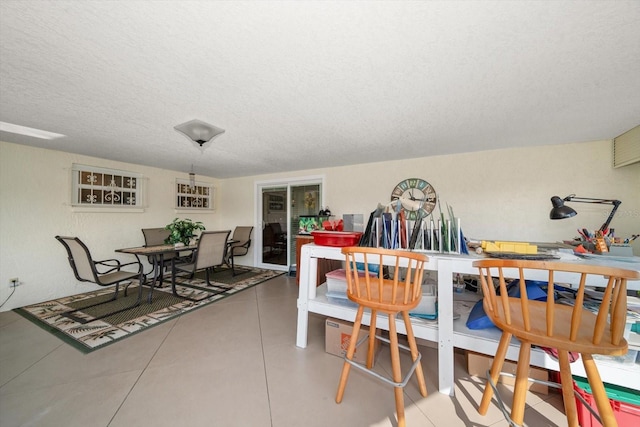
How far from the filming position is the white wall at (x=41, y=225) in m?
2.87

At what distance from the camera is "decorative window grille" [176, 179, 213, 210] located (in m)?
4.86

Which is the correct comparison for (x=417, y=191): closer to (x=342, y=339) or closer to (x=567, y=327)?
(x=342, y=339)

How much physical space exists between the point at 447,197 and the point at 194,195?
5.24 m

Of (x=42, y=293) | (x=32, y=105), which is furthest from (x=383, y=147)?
(x=42, y=293)

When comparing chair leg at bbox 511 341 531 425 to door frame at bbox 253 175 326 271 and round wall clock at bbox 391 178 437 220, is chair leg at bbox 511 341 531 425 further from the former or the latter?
door frame at bbox 253 175 326 271

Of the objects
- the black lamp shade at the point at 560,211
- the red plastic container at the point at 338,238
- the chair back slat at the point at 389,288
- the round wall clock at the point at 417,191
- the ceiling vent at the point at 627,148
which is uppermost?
the ceiling vent at the point at 627,148

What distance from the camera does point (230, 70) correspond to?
1453 millimetres

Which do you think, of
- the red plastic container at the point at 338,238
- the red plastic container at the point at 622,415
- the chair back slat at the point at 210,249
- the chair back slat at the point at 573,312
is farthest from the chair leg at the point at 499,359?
the chair back slat at the point at 210,249

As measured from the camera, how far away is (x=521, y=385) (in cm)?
99

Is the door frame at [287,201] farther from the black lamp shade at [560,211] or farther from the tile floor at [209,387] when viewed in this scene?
the black lamp shade at [560,211]

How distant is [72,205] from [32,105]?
2.11 meters

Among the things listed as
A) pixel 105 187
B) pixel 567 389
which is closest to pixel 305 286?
pixel 567 389

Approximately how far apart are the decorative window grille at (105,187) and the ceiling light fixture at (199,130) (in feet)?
8.14

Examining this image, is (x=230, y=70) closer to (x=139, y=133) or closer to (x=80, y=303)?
(x=139, y=133)
